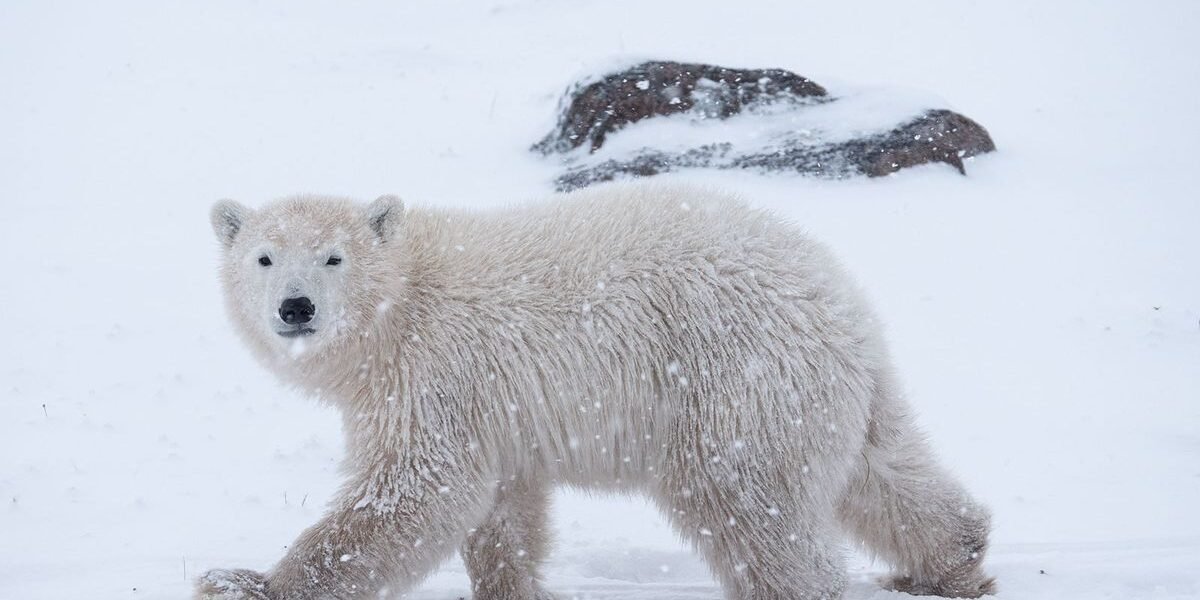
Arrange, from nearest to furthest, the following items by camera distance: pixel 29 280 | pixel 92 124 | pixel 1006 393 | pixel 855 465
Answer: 1. pixel 855 465
2. pixel 1006 393
3. pixel 29 280
4. pixel 92 124

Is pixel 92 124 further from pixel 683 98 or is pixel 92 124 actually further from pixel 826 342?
pixel 826 342

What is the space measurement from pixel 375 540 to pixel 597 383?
1.13 metres

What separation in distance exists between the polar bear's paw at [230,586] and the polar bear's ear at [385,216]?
1571mm

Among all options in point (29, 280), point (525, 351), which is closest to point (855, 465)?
point (525, 351)

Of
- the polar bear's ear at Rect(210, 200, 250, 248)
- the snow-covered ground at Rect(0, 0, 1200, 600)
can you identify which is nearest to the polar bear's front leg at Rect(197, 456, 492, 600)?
the snow-covered ground at Rect(0, 0, 1200, 600)

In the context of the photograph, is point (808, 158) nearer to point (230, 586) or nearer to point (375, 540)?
point (375, 540)

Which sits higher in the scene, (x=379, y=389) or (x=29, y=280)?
(x=379, y=389)

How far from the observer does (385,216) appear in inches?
196

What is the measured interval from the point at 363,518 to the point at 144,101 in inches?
519

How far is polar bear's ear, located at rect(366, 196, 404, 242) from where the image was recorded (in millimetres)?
4945

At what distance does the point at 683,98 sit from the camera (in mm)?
12391

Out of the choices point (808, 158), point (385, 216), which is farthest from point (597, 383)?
point (808, 158)

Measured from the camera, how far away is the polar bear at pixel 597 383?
453cm

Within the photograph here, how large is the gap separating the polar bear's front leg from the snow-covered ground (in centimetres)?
88
